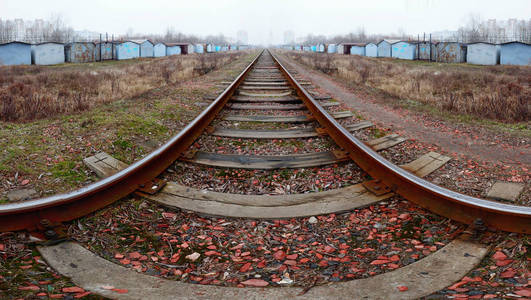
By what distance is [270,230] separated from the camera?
299 centimetres

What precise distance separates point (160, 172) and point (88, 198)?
925 mm

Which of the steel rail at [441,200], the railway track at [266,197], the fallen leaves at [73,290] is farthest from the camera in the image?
the steel rail at [441,200]

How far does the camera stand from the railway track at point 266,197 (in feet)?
7.32

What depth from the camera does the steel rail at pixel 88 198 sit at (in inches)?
103

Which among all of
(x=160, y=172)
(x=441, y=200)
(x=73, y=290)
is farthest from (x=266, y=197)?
(x=73, y=290)

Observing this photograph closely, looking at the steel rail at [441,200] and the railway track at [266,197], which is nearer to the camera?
the railway track at [266,197]

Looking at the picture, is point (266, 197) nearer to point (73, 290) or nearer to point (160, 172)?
point (160, 172)

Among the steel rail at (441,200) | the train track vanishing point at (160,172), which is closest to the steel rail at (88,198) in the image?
the train track vanishing point at (160,172)

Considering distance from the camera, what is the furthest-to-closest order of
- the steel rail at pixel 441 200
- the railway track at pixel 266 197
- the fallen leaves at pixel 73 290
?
1. the steel rail at pixel 441 200
2. the railway track at pixel 266 197
3. the fallen leaves at pixel 73 290

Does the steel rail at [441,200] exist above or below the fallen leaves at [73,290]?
above

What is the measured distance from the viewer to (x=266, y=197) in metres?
3.53

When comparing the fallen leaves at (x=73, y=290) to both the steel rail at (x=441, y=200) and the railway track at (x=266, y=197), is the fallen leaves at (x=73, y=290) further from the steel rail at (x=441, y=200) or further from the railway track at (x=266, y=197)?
the steel rail at (x=441, y=200)

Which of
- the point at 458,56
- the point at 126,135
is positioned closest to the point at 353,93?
the point at 126,135

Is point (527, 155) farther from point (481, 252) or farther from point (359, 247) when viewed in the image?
point (359, 247)
